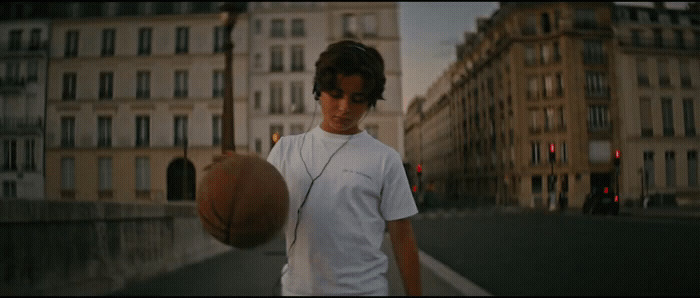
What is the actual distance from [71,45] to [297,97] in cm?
167

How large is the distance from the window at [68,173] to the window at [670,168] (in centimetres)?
318

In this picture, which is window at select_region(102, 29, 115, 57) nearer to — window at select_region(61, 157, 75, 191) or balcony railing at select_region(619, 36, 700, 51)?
window at select_region(61, 157, 75, 191)

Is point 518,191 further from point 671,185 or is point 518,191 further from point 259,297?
point 259,297

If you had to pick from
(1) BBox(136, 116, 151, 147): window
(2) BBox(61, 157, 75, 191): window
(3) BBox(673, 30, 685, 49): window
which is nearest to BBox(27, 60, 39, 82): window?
(2) BBox(61, 157, 75, 191): window

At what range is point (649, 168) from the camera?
2.37 metres

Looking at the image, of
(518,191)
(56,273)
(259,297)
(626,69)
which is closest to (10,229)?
(56,273)

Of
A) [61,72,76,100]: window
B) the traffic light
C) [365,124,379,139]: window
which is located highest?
[61,72,76,100]: window

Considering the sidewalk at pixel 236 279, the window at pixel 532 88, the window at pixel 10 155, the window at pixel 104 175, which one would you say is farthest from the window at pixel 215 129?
the sidewalk at pixel 236 279

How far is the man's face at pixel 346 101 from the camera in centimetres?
158

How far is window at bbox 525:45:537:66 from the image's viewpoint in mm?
2643

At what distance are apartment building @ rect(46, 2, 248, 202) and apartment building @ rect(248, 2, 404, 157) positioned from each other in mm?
238

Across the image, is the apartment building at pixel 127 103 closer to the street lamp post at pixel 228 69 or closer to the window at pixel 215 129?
the window at pixel 215 129

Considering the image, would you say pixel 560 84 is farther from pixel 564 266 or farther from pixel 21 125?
pixel 564 266

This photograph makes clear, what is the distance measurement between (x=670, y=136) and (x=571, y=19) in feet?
2.36
